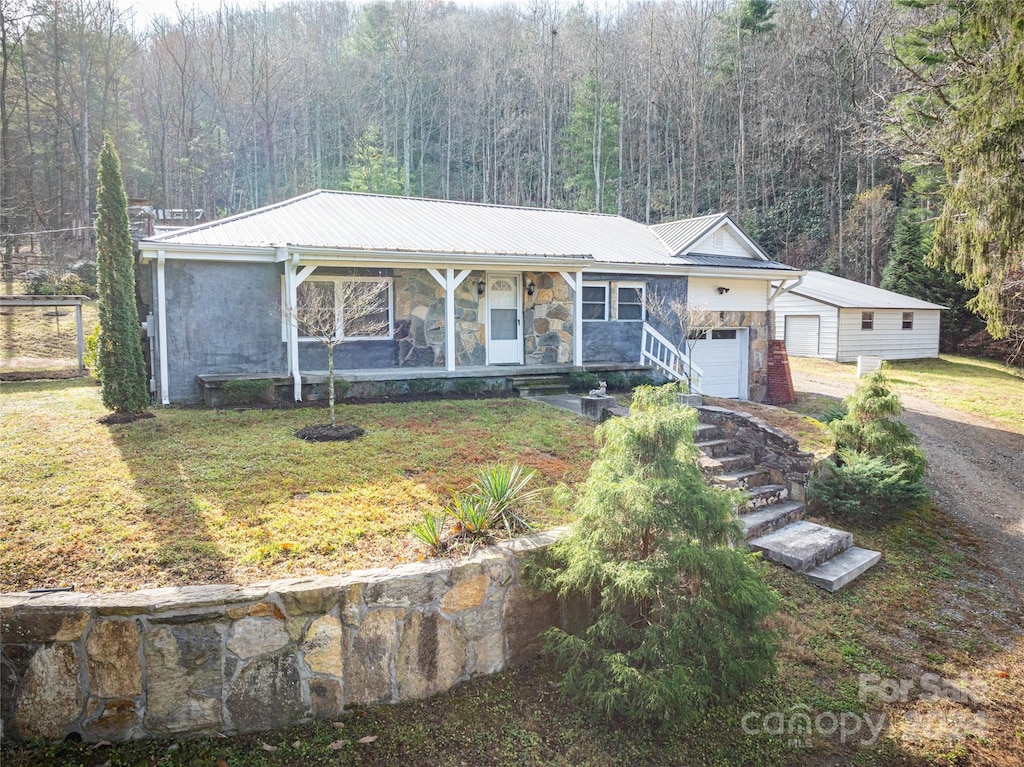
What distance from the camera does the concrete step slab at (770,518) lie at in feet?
19.3

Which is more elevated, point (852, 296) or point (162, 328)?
point (852, 296)

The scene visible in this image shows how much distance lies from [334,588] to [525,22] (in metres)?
31.8

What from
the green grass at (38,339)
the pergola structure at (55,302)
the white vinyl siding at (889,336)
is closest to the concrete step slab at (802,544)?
the pergola structure at (55,302)

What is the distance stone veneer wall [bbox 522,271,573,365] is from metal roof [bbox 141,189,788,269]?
2.42 feet

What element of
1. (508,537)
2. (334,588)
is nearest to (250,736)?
(334,588)

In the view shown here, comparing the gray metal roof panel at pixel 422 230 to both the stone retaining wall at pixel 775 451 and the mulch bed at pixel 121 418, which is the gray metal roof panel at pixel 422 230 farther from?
the stone retaining wall at pixel 775 451

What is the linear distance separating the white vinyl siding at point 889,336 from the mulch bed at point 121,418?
67.0 feet

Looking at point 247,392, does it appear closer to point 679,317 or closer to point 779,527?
point 779,527

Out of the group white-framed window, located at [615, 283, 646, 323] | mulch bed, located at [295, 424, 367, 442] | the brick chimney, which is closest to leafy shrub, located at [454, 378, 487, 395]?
mulch bed, located at [295, 424, 367, 442]

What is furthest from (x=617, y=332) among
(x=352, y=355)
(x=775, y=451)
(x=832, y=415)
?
(x=775, y=451)

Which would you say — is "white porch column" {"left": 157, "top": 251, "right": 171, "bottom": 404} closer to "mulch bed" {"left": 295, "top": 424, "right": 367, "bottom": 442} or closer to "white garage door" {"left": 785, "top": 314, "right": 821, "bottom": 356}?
"mulch bed" {"left": 295, "top": 424, "right": 367, "bottom": 442}

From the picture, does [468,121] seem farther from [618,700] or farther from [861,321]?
[618,700]

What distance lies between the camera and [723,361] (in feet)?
46.5

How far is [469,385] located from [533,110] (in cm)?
2468
